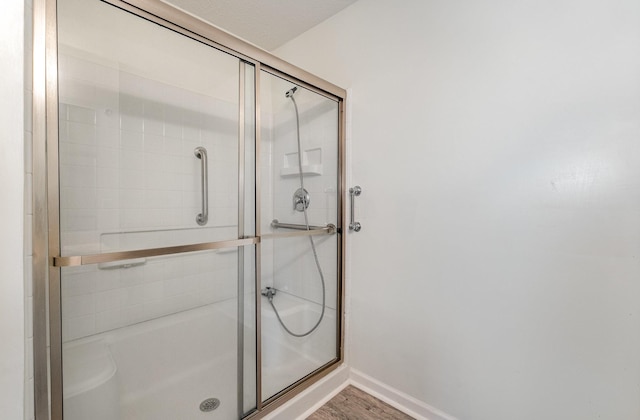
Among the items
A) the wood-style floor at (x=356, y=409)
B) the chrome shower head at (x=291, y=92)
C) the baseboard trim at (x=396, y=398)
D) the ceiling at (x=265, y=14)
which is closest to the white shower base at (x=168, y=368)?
the wood-style floor at (x=356, y=409)

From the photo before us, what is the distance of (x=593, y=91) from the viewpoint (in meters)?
1.02

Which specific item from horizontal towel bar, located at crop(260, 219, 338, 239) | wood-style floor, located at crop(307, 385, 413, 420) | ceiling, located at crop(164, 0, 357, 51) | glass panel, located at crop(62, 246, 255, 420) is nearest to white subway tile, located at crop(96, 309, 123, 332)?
glass panel, located at crop(62, 246, 255, 420)

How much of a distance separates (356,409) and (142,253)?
1.39 m

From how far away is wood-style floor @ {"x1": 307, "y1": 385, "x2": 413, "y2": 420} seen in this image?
1467 millimetres

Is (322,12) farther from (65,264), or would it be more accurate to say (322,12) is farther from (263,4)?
(65,264)

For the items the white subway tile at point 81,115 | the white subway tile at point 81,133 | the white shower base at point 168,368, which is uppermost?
the white subway tile at point 81,115

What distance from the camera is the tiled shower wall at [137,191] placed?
996 millimetres

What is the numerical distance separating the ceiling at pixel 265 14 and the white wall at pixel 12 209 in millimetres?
1223

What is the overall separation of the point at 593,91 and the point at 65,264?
1920 mm

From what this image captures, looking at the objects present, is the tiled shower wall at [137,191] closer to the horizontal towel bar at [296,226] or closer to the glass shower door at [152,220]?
the glass shower door at [152,220]

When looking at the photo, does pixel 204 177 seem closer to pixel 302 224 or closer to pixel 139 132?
pixel 139 132

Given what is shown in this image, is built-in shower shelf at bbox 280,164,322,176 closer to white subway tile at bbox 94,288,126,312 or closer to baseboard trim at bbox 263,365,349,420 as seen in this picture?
white subway tile at bbox 94,288,126,312

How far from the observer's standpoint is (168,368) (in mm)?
1271

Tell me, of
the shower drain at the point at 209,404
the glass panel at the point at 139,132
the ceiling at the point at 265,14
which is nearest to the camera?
the glass panel at the point at 139,132
